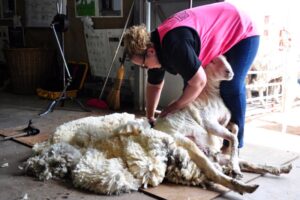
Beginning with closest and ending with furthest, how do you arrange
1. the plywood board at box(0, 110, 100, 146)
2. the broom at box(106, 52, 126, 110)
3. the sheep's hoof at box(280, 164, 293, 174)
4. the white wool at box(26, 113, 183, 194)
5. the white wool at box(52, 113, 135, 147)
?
the white wool at box(26, 113, 183, 194)
the sheep's hoof at box(280, 164, 293, 174)
the white wool at box(52, 113, 135, 147)
the plywood board at box(0, 110, 100, 146)
the broom at box(106, 52, 126, 110)

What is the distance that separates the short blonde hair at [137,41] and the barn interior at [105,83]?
0.71 meters

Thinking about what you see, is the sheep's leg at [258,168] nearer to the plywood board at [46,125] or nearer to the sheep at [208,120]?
the sheep at [208,120]

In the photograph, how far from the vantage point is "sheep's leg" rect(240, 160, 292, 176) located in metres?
1.98

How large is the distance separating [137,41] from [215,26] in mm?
428

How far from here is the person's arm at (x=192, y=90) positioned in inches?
68.5

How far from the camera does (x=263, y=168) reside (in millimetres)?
1999

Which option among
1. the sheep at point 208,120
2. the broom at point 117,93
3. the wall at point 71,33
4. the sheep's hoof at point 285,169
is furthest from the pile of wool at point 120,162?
the wall at point 71,33

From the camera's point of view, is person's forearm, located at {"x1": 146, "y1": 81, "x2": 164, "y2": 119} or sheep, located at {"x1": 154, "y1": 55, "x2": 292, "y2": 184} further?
person's forearm, located at {"x1": 146, "y1": 81, "x2": 164, "y2": 119}

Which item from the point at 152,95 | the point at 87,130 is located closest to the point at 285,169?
the point at 152,95

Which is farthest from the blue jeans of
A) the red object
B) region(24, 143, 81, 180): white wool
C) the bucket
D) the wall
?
the bucket

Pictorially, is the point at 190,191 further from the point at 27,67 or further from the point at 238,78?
the point at 27,67

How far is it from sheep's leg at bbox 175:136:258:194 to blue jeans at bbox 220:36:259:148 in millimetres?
362

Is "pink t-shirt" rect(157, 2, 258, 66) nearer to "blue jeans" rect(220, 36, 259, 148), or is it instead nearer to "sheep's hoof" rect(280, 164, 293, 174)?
"blue jeans" rect(220, 36, 259, 148)

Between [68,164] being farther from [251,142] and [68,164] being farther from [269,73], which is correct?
[269,73]
